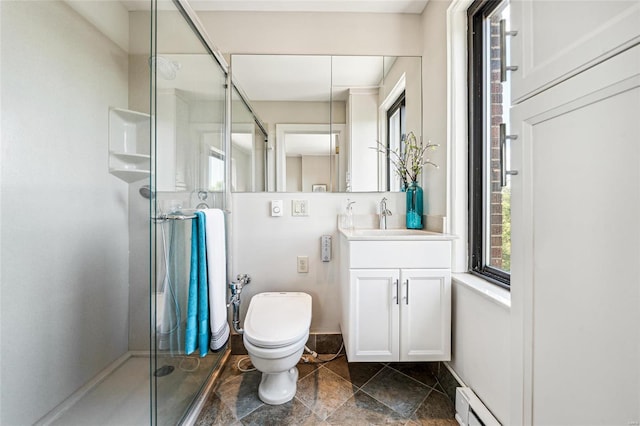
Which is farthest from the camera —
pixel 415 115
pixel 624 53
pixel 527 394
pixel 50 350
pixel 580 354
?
pixel 415 115

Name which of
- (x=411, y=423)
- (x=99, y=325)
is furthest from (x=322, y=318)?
(x=99, y=325)

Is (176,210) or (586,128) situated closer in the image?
(586,128)

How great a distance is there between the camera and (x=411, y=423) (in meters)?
1.30

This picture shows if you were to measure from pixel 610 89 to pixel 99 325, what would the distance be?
242 centimetres

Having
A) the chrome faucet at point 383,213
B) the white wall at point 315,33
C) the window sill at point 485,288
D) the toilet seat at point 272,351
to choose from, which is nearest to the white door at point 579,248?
the window sill at point 485,288

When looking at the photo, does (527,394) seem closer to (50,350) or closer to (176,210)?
(176,210)

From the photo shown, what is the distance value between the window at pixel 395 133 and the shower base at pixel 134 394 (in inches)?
62.9

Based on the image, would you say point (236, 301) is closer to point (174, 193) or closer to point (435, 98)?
point (174, 193)

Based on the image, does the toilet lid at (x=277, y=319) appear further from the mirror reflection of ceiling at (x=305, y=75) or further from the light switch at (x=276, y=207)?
the mirror reflection of ceiling at (x=305, y=75)

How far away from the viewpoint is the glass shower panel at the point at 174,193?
110 centimetres

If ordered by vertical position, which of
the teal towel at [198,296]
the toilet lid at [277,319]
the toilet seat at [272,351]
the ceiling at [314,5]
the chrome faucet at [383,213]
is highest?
the ceiling at [314,5]

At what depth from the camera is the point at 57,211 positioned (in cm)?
143

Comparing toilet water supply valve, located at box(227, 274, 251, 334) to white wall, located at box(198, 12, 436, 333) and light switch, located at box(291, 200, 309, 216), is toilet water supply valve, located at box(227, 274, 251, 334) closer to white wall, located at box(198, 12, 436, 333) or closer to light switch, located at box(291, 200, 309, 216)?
white wall, located at box(198, 12, 436, 333)

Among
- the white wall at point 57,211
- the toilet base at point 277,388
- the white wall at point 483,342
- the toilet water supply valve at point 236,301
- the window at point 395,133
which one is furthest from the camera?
the window at point 395,133
